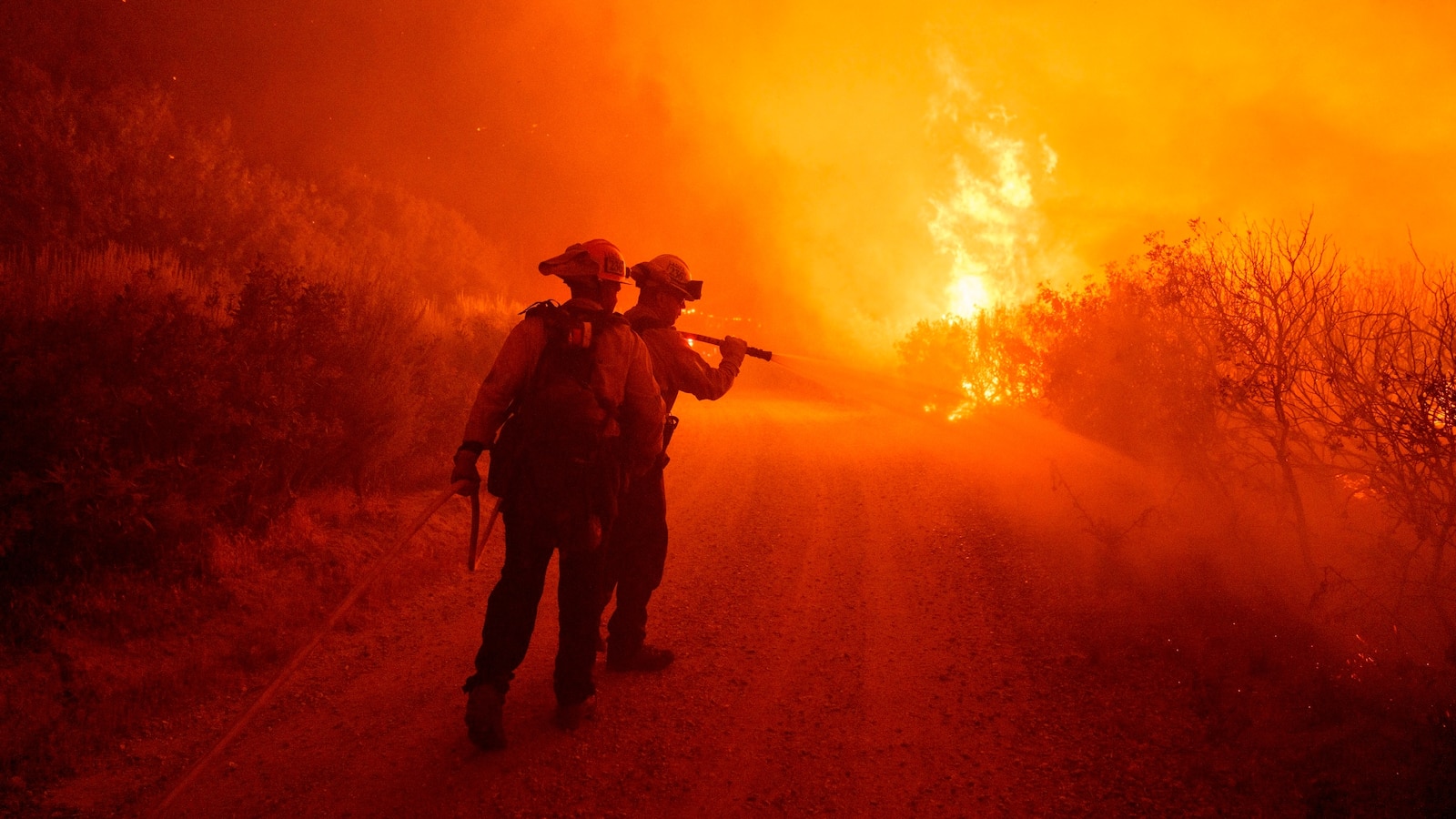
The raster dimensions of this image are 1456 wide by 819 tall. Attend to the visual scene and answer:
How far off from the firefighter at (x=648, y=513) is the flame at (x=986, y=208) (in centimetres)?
1326

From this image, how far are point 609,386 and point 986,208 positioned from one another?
19.8 metres

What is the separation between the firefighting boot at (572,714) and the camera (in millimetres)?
3891

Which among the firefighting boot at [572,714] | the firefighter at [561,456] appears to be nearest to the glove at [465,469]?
the firefighter at [561,456]

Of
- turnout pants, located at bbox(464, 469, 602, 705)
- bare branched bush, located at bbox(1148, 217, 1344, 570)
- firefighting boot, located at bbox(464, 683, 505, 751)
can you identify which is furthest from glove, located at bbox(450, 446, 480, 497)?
bare branched bush, located at bbox(1148, 217, 1344, 570)

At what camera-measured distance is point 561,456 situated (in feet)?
11.8

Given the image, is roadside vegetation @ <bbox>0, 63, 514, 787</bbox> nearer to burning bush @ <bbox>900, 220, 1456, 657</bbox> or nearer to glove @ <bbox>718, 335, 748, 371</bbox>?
glove @ <bbox>718, 335, 748, 371</bbox>

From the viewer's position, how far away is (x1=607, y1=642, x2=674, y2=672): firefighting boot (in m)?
4.59

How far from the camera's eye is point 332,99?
30953 millimetres

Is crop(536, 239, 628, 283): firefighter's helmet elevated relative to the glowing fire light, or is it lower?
lower

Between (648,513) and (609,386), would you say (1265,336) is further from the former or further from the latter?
(609,386)

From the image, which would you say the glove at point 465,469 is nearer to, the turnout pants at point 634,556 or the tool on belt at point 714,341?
the turnout pants at point 634,556

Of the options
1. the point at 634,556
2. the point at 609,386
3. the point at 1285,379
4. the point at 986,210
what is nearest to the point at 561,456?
the point at 609,386

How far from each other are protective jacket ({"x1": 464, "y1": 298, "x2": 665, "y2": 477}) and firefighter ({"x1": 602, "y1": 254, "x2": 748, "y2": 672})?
49 centimetres

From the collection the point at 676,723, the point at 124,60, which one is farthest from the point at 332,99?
the point at 676,723
